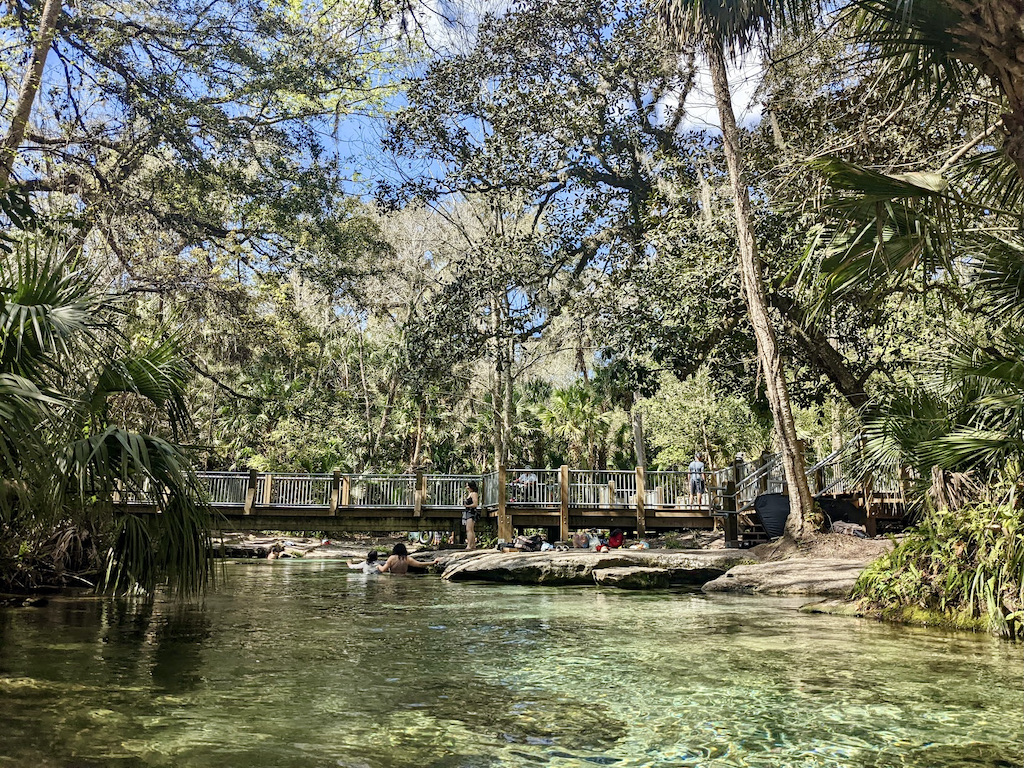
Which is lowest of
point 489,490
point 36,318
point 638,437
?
point 489,490

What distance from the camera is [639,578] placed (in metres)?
12.0

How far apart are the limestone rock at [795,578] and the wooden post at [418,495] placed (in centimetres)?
1011

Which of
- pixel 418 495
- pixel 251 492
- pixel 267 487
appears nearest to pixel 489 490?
pixel 418 495

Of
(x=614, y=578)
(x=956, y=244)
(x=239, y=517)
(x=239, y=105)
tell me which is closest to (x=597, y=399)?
(x=239, y=517)

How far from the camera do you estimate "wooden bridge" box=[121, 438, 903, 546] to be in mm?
19203

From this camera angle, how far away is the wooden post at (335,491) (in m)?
19.7

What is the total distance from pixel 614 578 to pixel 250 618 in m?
6.15

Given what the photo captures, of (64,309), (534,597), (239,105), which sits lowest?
(534,597)

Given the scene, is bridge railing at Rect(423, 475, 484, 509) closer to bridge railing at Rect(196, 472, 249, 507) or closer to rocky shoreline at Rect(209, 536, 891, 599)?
bridge railing at Rect(196, 472, 249, 507)

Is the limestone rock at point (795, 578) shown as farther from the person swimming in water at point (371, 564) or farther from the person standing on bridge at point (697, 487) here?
the person standing on bridge at point (697, 487)

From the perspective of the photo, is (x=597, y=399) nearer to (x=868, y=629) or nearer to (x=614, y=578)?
(x=614, y=578)

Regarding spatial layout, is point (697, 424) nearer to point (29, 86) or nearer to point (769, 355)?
point (769, 355)

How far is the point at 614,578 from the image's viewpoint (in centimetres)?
1208

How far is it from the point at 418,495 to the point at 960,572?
14.7 metres
